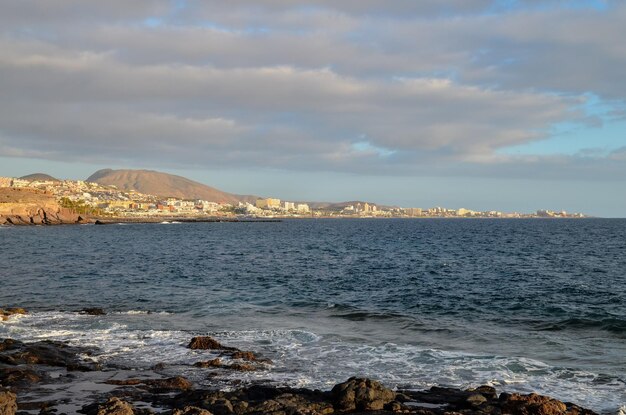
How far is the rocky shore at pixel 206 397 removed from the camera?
1459cm

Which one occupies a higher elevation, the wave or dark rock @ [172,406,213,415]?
dark rock @ [172,406,213,415]

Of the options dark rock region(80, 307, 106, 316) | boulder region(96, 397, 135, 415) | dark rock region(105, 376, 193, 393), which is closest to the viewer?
boulder region(96, 397, 135, 415)

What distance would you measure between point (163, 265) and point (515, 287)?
37802mm

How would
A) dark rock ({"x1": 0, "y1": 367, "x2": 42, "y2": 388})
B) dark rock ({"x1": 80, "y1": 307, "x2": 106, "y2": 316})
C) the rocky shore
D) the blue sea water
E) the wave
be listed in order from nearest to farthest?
1. the rocky shore
2. dark rock ({"x1": 0, "y1": 367, "x2": 42, "y2": 388})
3. the blue sea water
4. the wave
5. dark rock ({"x1": 80, "y1": 307, "x2": 106, "y2": 316})

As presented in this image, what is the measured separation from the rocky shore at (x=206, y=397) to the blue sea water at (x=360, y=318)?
1.61 meters

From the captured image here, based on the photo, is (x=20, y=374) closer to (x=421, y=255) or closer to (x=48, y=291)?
(x=48, y=291)

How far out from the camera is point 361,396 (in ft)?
50.2

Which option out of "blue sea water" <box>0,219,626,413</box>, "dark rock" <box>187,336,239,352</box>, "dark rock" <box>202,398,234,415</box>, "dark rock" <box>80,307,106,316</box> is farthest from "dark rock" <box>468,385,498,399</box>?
"dark rock" <box>80,307,106,316</box>

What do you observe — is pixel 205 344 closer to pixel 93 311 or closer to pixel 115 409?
pixel 115 409

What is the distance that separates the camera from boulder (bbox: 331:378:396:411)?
1500cm

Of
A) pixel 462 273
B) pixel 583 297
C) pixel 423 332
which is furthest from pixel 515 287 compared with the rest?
pixel 423 332

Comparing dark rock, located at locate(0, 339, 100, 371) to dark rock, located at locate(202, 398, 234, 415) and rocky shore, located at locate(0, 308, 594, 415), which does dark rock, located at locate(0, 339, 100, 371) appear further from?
dark rock, located at locate(202, 398, 234, 415)

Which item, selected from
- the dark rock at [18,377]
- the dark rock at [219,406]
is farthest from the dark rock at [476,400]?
the dark rock at [18,377]

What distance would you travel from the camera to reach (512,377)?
19.9m
